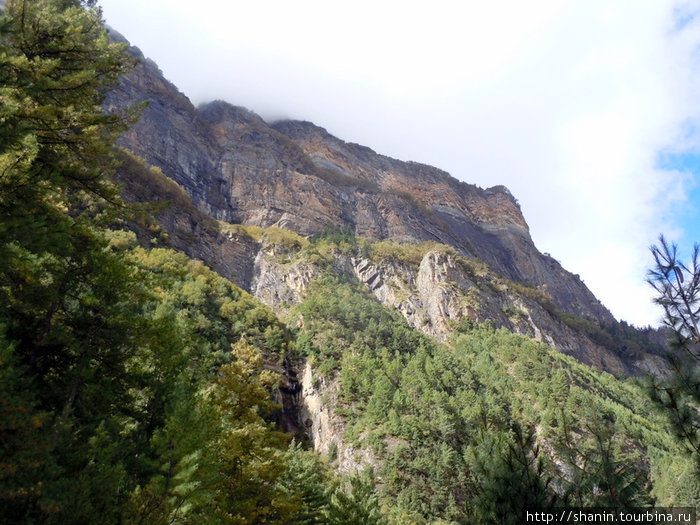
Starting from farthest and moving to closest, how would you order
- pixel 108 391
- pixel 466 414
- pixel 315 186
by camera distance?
pixel 315 186 → pixel 466 414 → pixel 108 391

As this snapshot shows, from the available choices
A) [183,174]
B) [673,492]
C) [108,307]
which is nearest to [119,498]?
[108,307]

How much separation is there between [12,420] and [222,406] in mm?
6699

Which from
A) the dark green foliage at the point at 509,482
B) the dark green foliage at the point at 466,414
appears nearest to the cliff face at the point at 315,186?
the dark green foliage at the point at 466,414

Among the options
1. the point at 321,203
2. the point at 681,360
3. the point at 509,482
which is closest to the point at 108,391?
the point at 509,482

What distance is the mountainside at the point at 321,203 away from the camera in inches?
2859

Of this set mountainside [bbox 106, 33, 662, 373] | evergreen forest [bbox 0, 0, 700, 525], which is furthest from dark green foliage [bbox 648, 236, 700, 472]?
mountainside [bbox 106, 33, 662, 373]

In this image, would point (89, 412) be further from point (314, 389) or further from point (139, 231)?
point (139, 231)

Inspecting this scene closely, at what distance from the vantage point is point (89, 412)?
8.96 metres

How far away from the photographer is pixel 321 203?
9169cm

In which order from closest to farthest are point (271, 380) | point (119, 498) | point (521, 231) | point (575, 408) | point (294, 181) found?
1. point (119, 498)
2. point (271, 380)
3. point (575, 408)
4. point (294, 181)
5. point (521, 231)

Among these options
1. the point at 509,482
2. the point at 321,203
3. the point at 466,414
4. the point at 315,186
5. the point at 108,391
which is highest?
the point at 315,186

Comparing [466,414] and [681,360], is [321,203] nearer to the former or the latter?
[466,414]

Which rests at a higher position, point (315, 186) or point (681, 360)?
point (315, 186)

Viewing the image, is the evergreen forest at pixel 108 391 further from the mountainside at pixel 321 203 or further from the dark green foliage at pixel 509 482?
the mountainside at pixel 321 203
